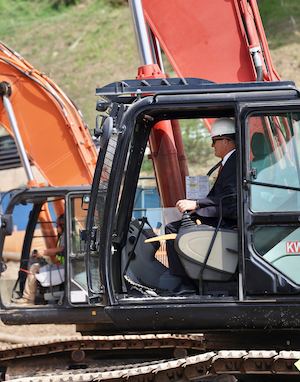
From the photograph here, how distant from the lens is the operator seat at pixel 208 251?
6039 mm

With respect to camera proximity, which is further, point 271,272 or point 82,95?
point 82,95

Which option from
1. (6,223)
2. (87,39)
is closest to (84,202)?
(6,223)

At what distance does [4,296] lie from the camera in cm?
1067

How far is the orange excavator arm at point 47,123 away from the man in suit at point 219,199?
578 cm

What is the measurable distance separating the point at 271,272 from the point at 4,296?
17.9 ft

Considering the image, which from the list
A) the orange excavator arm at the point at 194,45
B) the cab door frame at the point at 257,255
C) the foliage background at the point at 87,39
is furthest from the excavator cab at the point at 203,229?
the foliage background at the point at 87,39

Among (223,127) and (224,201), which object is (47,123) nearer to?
(223,127)

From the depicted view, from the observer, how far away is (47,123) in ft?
40.2

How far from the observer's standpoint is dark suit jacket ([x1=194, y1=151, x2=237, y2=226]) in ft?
20.0

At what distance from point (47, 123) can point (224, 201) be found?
6464mm

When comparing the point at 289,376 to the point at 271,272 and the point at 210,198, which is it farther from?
the point at 210,198

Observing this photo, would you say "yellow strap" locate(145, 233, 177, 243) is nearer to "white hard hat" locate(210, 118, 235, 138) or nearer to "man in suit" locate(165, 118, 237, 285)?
"man in suit" locate(165, 118, 237, 285)

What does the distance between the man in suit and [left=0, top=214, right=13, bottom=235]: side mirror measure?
4389 millimetres

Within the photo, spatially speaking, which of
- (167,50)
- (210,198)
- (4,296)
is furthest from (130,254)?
(4,296)
